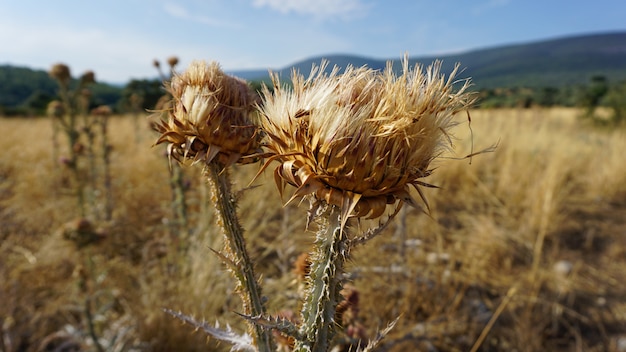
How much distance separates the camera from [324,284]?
0.86 m

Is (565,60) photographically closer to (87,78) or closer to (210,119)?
(87,78)

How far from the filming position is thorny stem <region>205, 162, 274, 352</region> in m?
0.99

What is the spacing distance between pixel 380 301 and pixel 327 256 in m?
2.28

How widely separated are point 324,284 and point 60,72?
365 centimetres

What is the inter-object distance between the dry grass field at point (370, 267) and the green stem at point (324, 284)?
360mm

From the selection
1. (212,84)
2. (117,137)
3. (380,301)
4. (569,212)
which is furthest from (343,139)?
(117,137)

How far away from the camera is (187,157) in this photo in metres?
1.05

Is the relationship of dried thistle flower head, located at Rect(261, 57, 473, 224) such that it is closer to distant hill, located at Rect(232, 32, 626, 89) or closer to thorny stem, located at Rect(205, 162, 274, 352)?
thorny stem, located at Rect(205, 162, 274, 352)

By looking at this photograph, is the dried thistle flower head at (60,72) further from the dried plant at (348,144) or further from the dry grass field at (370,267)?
the dried plant at (348,144)

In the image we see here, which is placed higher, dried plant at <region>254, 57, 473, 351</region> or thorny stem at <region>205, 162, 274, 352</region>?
dried plant at <region>254, 57, 473, 351</region>

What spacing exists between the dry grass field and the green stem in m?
0.36

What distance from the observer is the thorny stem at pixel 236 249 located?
99 cm

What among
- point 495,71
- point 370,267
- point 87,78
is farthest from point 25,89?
point 495,71

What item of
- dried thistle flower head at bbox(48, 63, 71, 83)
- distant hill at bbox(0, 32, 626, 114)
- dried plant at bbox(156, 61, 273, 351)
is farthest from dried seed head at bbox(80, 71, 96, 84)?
dried plant at bbox(156, 61, 273, 351)
